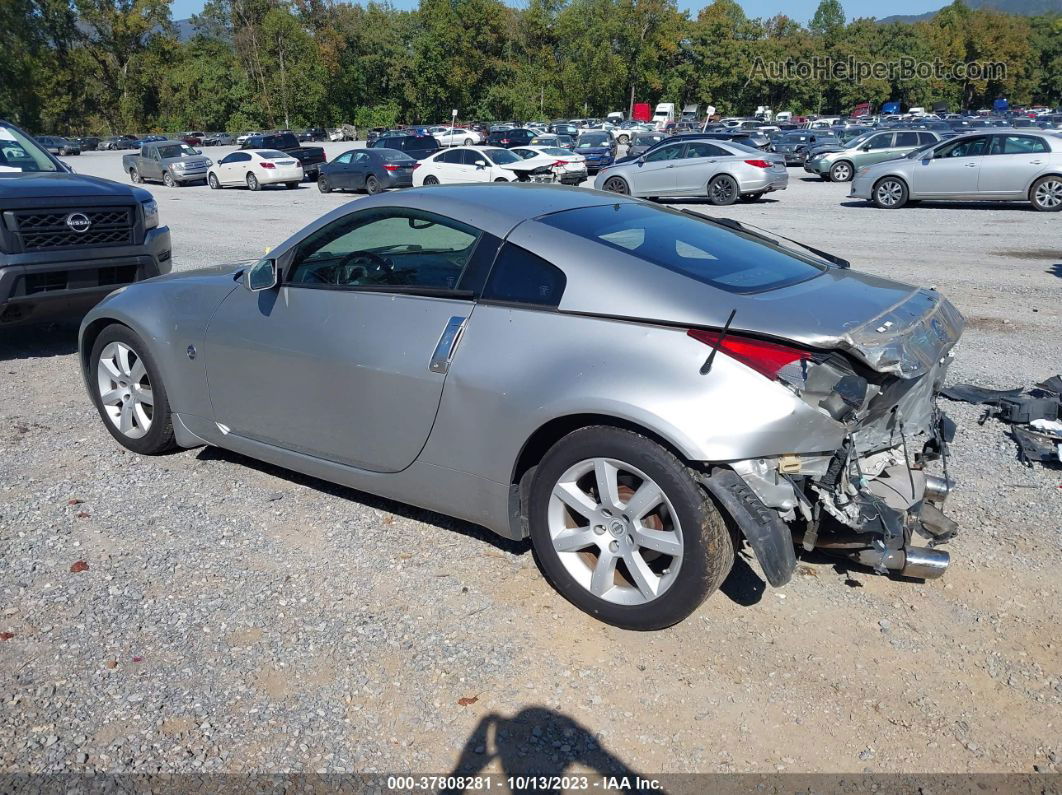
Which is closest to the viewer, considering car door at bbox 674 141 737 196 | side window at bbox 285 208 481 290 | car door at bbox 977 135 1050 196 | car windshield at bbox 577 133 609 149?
side window at bbox 285 208 481 290

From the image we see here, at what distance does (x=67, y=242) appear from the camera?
7301 mm

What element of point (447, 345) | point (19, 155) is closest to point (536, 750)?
point (447, 345)

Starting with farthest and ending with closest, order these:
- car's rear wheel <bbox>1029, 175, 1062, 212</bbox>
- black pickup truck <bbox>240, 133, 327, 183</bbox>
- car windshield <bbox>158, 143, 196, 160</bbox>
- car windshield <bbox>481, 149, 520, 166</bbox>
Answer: car windshield <bbox>158, 143, 196, 160</bbox>
black pickup truck <bbox>240, 133, 327, 183</bbox>
car windshield <bbox>481, 149, 520, 166</bbox>
car's rear wheel <bbox>1029, 175, 1062, 212</bbox>

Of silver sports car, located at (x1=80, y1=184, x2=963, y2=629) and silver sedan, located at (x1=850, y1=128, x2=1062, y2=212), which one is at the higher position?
silver sports car, located at (x1=80, y1=184, x2=963, y2=629)

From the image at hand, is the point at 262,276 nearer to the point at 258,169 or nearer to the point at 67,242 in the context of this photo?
the point at 67,242

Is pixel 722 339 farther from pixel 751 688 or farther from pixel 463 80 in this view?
pixel 463 80

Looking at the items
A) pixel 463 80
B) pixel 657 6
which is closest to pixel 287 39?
pixel 463 80

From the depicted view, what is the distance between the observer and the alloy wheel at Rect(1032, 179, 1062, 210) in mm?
17984

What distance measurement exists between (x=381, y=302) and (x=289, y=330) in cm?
56

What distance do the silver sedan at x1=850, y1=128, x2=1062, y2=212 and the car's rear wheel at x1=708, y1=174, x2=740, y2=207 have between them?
2.77m

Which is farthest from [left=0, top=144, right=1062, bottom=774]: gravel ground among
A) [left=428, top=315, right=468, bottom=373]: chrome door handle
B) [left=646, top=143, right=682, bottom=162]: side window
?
[left=646, top=143, right=682, bottom=162]: side window

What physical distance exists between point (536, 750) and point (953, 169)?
63.8ft

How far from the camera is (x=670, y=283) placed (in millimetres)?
3426

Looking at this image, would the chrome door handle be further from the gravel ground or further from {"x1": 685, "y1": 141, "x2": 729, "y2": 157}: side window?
{"x1": 685, "y1": 141, "x2": 729, "y2": 157}: side window
